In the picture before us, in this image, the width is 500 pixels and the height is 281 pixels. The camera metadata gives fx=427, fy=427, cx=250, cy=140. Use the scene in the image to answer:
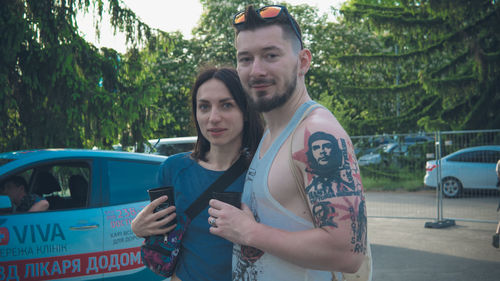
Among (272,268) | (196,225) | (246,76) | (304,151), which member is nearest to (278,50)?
(246,76)

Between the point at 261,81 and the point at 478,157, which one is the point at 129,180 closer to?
the point at 261,81

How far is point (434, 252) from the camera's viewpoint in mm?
7062

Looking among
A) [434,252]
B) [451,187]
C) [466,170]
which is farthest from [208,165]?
[451,187]

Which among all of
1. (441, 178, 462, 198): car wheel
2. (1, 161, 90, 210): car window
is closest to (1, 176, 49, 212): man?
(1, 161, 90, 210): car window

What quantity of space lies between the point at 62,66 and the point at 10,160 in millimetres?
2849

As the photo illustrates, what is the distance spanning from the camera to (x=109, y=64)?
298 inches

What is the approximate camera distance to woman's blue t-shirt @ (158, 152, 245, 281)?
1.91m

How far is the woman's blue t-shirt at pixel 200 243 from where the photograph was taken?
1911 millimetres

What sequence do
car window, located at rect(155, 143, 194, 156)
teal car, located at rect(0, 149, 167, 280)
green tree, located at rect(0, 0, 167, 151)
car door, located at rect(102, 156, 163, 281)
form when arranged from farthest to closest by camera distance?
car window, located at rect(155, 143, 194, 156)
green tree, located at rect(0, 0, 167, 151)
car door, located at rect(102, 156, 163, 281)
teal car, located at rect(0, 149, 167, 280)

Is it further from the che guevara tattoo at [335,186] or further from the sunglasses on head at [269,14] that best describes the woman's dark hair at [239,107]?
the che guevara tattoo at [335,186]

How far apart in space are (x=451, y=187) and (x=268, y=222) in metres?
10.6

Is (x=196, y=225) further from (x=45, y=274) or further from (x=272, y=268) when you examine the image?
(x=45, y=274)

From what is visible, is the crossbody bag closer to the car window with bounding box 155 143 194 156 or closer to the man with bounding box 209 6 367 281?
the man with bounding box 209 6 367 281

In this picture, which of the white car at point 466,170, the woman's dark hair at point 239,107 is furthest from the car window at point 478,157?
the woman's dark hair at point 239,107
